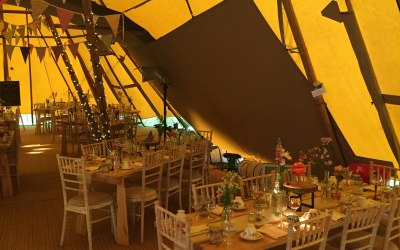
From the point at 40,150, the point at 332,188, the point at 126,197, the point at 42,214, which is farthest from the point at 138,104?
the point at 332,188

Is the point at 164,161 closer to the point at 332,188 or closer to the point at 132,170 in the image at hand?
the point at 132,170

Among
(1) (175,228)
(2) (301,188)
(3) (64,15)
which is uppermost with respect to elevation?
(3) (64,15)

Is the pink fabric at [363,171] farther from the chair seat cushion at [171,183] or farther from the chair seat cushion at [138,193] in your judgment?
the chair seat cushion at [138,193]

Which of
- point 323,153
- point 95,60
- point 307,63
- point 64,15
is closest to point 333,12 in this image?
point 307,63

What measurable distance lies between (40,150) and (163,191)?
5.75 metres

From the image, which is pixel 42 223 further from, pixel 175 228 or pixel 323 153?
pixel 323 153

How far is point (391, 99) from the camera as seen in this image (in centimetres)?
419

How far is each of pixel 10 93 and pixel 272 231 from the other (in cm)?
1268

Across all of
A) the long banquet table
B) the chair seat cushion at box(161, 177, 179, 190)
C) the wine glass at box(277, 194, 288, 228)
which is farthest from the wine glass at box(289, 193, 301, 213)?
the chair seat cushion at box(161, 177, 179, 190)

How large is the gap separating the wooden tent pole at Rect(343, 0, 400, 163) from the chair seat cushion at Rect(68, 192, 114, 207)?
2.97 m

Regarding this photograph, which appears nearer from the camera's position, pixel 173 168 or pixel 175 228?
pixel 175 228

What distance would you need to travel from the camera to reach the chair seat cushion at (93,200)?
441 centimetres

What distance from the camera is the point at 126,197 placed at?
471 centimetres

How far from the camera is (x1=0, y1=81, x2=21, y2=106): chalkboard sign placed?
1331cm
